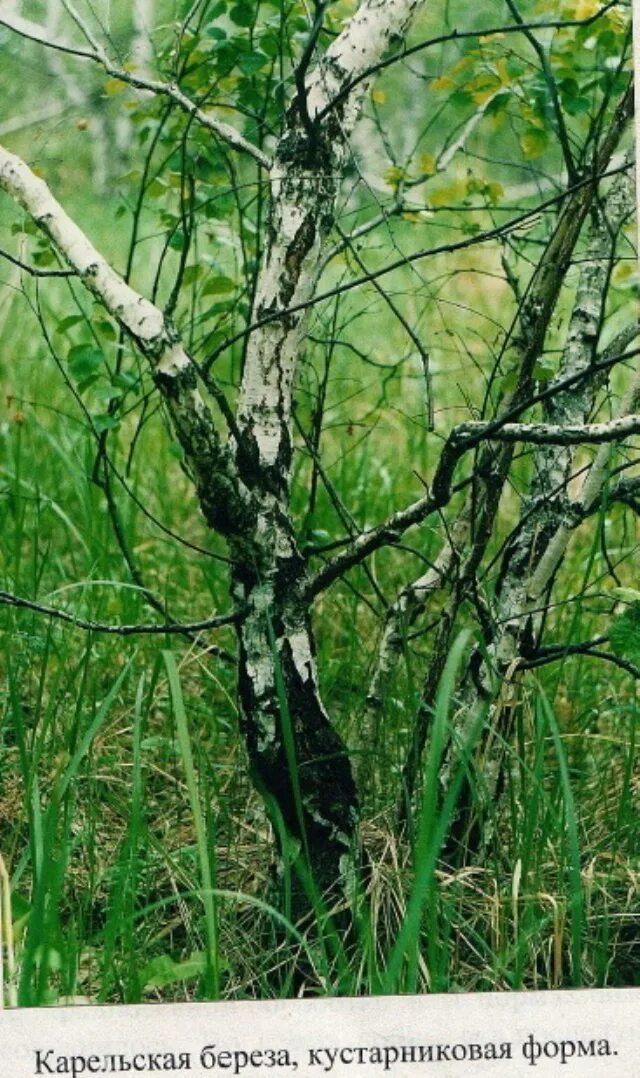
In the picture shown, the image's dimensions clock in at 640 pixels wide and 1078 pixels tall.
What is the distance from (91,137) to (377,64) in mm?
1065

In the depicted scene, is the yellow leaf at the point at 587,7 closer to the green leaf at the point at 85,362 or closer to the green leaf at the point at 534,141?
the green leaf at the point at 534,141

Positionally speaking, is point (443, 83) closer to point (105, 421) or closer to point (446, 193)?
point (446, 193)

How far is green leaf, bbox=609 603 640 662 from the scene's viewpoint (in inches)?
35.9

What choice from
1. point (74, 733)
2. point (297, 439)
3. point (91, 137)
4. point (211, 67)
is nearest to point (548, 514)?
point (74, 733)

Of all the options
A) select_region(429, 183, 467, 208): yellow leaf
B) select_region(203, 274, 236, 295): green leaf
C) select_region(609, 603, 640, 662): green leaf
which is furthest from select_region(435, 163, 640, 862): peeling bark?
select_region(203, 274, 236, 295): green leaf

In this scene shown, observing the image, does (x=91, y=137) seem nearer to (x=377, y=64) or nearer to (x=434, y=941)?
(x=377, y=64)

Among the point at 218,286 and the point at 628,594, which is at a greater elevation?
the point at 218,286

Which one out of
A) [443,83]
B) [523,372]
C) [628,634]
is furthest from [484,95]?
[628,634]

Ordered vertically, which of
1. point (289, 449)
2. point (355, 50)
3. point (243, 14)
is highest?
point (243, 14)

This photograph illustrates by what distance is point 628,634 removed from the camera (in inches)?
36.1

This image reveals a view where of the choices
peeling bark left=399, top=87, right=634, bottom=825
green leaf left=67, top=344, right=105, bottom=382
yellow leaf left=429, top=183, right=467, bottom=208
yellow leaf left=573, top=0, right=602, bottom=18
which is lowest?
peeling bark left=399, top=87, right=634, bottom=825

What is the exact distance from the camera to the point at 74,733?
1.11m

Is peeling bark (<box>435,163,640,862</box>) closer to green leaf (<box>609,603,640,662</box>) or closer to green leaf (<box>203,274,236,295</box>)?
green leaf (<box>609,603,640,662</box>)

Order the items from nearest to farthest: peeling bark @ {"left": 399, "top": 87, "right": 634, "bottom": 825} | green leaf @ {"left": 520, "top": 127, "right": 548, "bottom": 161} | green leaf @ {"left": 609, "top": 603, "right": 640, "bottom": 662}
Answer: green leaf @ {"left": 609, "top": 603, "right": 640, "bottom": 662}, peeling bark @ {"left": 399, "top": 87, "right": 634, "bottom": 825}, green leaf @ {"left": 520, "top": 127, "right": 548, "bottom": 161}
